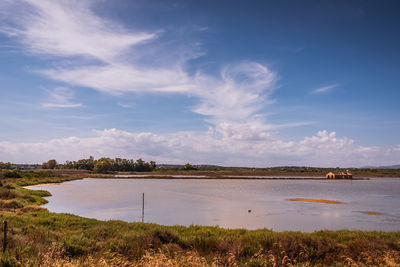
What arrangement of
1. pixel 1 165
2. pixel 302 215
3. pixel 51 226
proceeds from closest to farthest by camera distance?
pixel 51 226 < pixel 302 215 < pixel 1 165

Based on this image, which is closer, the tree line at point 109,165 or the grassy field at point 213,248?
the grassy field at point 213,248

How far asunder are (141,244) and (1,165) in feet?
676

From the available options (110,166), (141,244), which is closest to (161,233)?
(141,244)

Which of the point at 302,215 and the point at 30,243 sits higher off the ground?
the point at 30,243

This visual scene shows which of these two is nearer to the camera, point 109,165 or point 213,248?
point 213,248

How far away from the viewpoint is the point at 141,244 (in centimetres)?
1241

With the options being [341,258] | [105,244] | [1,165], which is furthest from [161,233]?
[1,165]

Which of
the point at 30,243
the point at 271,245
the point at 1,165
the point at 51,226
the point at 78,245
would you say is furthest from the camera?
the point at 1,165

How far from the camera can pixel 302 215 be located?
28484 mm

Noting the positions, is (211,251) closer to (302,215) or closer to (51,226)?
(51,226)

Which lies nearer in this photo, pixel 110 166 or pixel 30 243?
pixel 30 243

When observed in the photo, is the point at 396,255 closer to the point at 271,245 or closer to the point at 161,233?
the point at 271,245

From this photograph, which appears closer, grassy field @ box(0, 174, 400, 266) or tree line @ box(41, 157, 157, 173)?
grassy field @ box(0, 174, 400, 266)

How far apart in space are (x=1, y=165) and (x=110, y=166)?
62.6 metres
